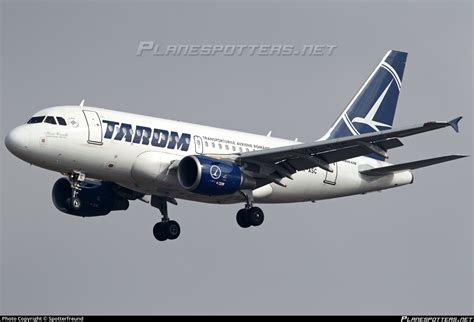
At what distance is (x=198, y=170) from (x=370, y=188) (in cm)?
1090

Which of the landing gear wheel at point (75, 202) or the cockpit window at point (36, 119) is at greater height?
the cockpit window at point (36, 119)

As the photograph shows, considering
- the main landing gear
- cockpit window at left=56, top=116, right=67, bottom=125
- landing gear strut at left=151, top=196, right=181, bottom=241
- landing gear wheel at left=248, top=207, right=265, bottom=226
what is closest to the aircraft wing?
landing gear wheel at left=248, top=207, right=265, bottom=226

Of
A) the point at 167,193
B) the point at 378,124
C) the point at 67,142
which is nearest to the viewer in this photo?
the point at 67,142

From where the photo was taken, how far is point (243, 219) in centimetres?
5622

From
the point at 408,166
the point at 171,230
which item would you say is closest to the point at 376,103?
the point at 408,166

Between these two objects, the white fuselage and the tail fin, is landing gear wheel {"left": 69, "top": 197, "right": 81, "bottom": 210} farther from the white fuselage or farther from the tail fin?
the tail fin

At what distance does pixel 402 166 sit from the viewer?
5781cm

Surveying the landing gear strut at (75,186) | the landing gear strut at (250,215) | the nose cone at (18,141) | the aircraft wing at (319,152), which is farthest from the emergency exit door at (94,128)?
the landing gear strut at (250,215)

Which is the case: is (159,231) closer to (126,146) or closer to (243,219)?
(243,219)

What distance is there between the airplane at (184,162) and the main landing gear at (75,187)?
42 mm

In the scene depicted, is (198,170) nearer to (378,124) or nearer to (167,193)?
(167,193)

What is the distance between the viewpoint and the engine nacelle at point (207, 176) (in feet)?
173

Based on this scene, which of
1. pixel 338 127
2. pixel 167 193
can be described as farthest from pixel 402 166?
pixel 167 193

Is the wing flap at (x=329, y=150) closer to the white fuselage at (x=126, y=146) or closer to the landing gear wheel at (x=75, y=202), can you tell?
the white fuselage at (x=126, y=146)
